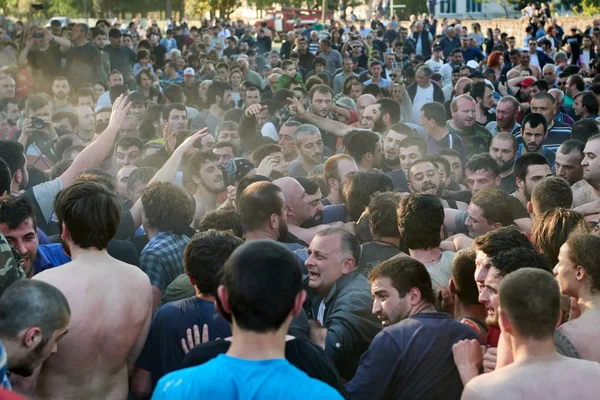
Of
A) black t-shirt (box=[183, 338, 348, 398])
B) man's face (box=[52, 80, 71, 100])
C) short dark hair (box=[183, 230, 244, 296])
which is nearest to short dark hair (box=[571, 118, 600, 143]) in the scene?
short dark hair (box=[183, 230, 244, 296])

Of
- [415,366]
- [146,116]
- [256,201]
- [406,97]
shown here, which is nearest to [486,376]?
[415,366]

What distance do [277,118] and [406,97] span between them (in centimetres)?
251

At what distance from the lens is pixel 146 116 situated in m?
11.1

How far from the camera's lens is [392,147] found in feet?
28.3

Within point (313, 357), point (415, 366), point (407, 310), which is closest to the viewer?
point (313, 357)

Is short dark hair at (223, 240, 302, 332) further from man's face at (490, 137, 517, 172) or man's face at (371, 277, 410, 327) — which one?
man's face at (490, 137, 517, 172)

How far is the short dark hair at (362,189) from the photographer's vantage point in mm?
5996

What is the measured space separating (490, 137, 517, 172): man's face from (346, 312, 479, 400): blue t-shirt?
4.67 m

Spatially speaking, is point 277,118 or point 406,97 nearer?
point 277,118

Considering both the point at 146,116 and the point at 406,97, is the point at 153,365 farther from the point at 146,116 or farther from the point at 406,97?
the point at 406,97

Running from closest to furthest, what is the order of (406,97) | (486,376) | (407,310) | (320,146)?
(486,376) → (407,310) → (320,146) → (406,97)

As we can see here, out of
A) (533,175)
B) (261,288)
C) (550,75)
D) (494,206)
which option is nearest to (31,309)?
(261,288)

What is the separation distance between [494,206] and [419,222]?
0.96 metres

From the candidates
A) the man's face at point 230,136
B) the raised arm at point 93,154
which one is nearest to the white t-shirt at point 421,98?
the man's face at point 230,136
